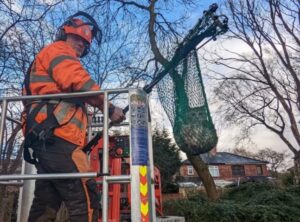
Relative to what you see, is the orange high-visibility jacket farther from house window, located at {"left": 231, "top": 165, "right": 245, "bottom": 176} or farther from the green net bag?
house window, located at {"left": 231, "top": 165, "right": 245, "bottom": 176}

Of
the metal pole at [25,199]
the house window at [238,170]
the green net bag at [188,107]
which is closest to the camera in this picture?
the metal pole at [25,199]

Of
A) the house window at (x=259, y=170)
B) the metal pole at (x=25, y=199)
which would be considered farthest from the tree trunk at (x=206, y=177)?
the house window at (x=259, y=170)

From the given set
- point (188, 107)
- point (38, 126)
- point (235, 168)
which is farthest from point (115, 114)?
point (235, 168)

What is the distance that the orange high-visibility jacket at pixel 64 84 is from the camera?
103 inches

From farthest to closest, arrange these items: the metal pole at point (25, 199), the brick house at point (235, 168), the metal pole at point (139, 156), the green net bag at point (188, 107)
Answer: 1. the brick house at point (235, 168)
2. the green net bag at point (188, 107)
3. the metal pole at point (25, 199)
4. the metal pole at point (139, 156)

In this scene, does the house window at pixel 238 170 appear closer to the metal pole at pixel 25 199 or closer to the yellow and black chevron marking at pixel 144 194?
the metal pole at pixel 25 199

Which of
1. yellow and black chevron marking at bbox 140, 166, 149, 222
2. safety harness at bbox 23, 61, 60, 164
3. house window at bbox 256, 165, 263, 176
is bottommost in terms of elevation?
yellow and black chevron marking at bbox 140, 166, 149, 222

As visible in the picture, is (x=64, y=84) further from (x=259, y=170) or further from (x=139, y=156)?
(x=259, y=170)

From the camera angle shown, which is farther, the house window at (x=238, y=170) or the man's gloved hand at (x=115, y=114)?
the house window at (x=238, y=170)

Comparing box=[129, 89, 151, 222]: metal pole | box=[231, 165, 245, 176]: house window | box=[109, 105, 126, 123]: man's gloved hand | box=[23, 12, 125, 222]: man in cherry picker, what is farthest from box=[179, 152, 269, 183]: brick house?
box=[129, 89, 151, 222]: metal pole

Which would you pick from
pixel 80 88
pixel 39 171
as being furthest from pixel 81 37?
pixel 39 171

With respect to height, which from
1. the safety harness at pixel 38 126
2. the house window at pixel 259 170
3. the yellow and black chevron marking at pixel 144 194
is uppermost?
the house window at pixel 259 170

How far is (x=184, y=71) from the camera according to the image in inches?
164

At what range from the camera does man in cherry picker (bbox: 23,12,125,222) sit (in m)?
2.59
